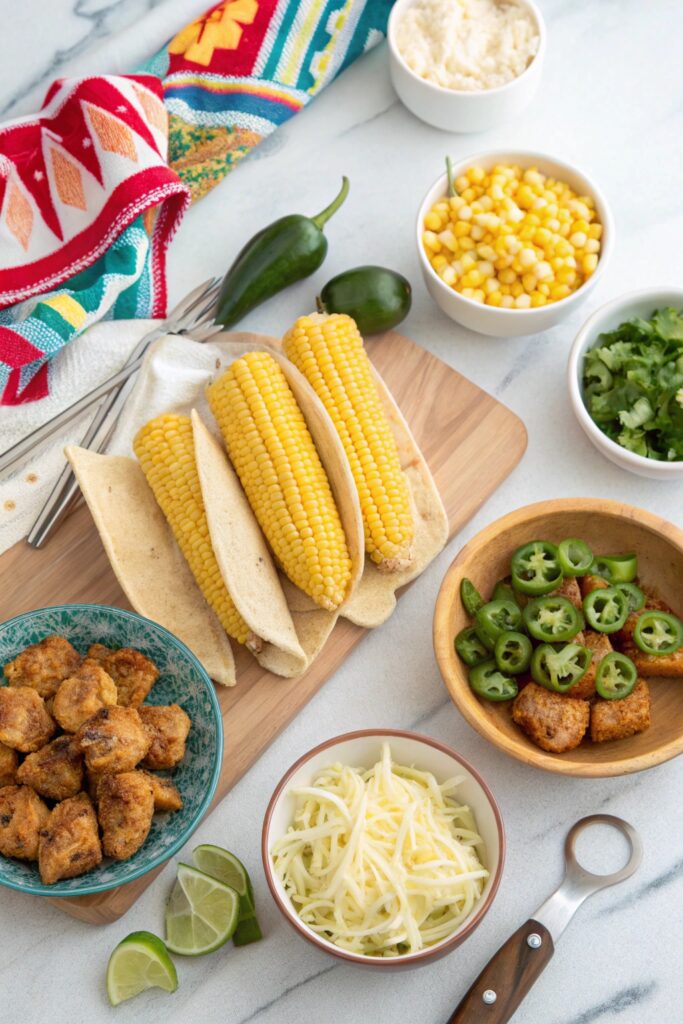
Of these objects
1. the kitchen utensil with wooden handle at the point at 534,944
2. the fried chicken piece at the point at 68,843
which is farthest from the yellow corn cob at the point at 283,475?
the kitchen utensil with wooden handle at the point at 534,944

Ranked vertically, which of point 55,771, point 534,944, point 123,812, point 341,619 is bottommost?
point 534,944

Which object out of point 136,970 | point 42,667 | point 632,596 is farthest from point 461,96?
point 136,970

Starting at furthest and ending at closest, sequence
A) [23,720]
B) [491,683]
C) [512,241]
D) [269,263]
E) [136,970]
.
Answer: [269,263] < [512,241] < [491,683] < [136,970] < [23,720]

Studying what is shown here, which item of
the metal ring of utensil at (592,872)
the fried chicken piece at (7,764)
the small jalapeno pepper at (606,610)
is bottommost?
the metal ring of utensil at (592,872)

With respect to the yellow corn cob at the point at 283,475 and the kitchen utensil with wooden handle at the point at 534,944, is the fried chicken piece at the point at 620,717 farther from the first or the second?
the yellow corn cob at the point at 283,475

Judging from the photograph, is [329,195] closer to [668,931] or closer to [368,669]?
[368,669]

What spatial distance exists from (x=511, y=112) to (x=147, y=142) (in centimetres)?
Answer: 128

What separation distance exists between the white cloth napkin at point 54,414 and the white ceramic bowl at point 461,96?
4.02ft

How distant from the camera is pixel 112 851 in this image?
9.60 ft

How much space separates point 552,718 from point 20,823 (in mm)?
1439

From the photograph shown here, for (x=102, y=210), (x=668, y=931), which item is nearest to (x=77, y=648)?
(x=102, y=210)

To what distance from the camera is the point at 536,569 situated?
10.9ft

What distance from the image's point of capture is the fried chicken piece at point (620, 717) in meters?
3.18

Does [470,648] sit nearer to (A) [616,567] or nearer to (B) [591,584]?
(B) [591,584]
